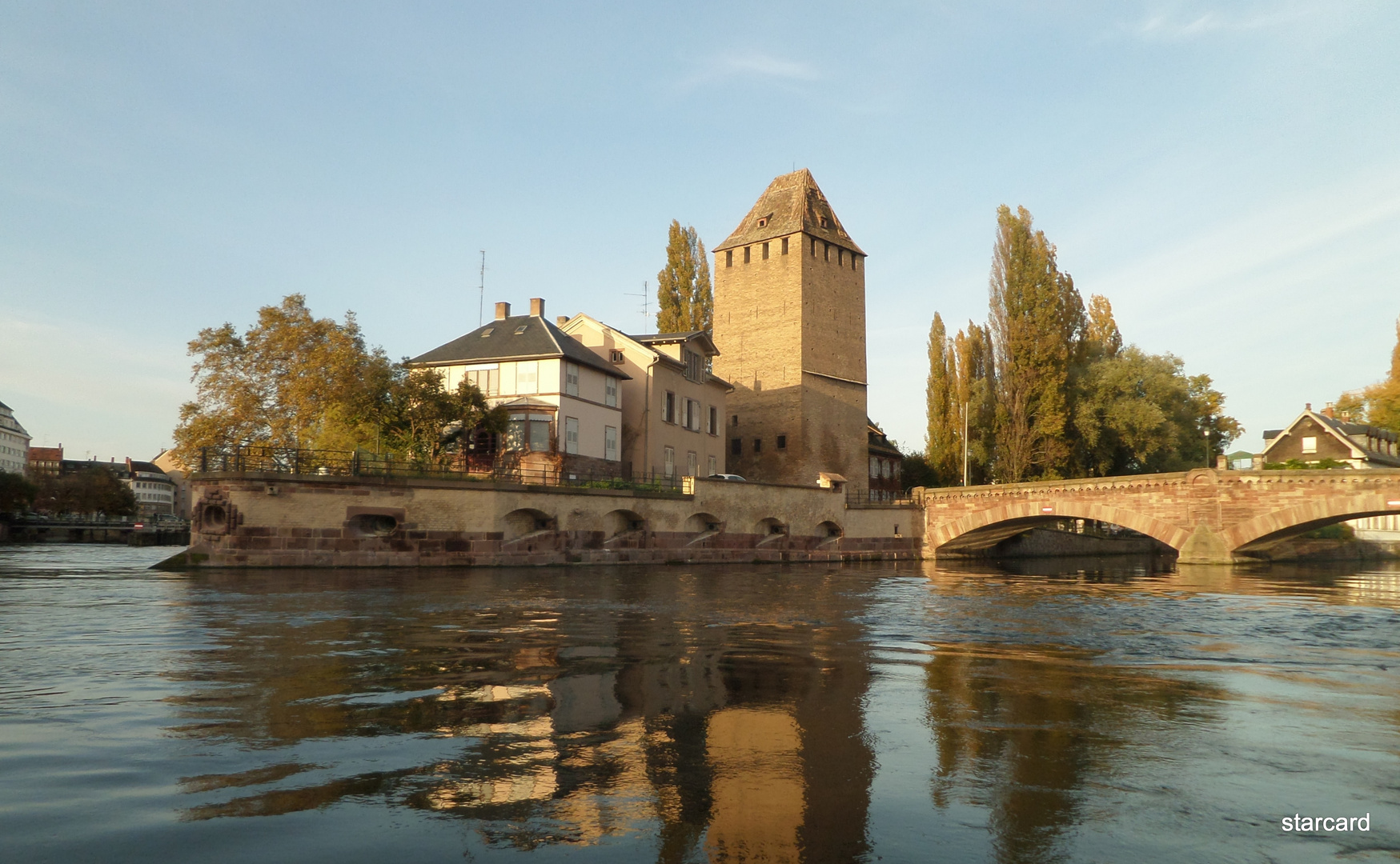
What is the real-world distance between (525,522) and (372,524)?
5677 mm

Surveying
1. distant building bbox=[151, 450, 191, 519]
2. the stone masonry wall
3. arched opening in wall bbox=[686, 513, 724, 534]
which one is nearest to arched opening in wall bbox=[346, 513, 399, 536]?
the stone masonry wall

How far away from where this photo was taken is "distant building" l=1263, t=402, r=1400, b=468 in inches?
2293

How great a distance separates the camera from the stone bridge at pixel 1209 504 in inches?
1366

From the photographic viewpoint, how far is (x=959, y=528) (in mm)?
48250

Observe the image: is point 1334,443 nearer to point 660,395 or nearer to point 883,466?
point 883,466

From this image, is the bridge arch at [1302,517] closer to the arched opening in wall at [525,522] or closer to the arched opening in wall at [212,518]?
the arched opening in wall at [525,522]

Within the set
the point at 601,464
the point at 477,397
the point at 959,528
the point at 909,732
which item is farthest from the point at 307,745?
the point at 959,528

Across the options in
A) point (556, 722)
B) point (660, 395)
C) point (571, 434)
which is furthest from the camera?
point (660, 395)

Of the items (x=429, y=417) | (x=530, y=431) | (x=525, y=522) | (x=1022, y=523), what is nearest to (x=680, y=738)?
(x=525, y=522)

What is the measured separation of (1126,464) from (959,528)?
14.9 m

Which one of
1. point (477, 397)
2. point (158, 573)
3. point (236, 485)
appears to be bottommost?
point (158, 573)

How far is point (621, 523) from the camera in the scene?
125ft

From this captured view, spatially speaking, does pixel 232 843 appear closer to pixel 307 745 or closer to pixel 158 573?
pixel 307 745

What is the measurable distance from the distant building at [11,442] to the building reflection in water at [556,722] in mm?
124005
